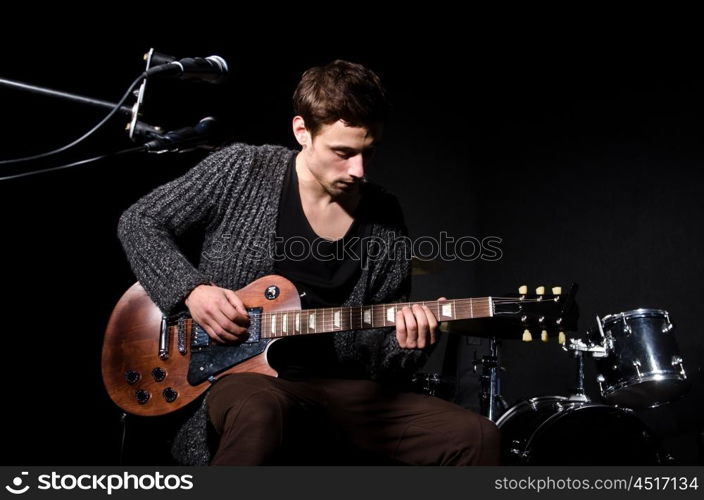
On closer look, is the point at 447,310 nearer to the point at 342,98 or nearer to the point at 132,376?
the point at 342,98

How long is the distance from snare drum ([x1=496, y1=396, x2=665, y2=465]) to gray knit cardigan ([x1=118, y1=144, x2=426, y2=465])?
1.22 metres

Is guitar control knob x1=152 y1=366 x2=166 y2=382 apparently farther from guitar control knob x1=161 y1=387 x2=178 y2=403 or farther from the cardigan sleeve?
the cardigan sleeve

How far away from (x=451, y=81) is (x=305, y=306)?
3.47 m

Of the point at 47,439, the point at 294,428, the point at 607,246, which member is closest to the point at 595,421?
the point at 607,246

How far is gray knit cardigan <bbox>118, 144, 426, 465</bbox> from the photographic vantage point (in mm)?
2068

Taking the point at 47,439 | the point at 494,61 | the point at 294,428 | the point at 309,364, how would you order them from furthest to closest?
the point at 494,61
the point at 47,439
the point at 309,364
the point at 294,428

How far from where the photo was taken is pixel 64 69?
2.68 metres

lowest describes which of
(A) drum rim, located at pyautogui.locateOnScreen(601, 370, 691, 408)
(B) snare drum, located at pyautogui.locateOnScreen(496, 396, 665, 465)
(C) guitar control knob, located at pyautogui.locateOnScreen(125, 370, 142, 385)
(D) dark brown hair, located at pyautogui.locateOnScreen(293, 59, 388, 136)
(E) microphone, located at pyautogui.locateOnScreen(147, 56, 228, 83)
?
(B) snare drum, located at pyautogui.locateOnScreen(496, 396, 665, 465)

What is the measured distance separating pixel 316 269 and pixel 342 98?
0.66m

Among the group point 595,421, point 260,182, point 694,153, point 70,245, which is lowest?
point 595,421

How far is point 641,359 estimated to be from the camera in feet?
10.1

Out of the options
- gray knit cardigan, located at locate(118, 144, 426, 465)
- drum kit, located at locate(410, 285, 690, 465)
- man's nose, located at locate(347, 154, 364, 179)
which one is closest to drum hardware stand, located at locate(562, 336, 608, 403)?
drum kit, located at locate(410, 285, 690, 465)

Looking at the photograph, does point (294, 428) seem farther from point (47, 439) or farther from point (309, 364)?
point (47, 439)

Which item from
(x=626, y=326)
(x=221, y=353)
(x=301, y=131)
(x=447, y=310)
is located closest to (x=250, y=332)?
(x=221, y=353)
